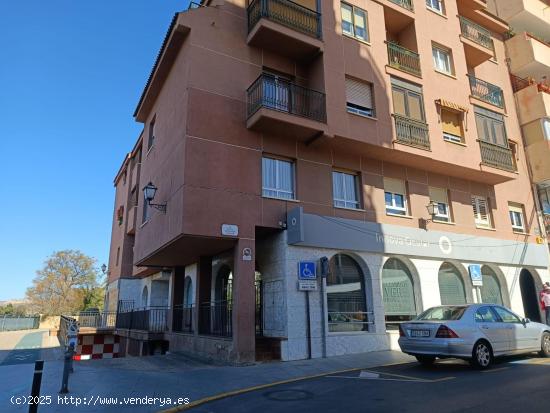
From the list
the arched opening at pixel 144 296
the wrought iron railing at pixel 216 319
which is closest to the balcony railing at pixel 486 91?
the wrought iron railing at pixel 216 319

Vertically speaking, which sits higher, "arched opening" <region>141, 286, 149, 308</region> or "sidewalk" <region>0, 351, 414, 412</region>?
"arched opening" <region>141, 286, 149, 308</region>

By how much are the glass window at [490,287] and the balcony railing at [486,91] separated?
318 inches

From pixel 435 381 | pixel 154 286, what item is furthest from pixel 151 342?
pixel 435 381

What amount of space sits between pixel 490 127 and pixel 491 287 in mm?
7407

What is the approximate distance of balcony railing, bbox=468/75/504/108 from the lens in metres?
19.4

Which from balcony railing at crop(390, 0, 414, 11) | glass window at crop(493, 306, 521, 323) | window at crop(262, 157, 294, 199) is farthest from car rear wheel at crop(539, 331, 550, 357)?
balcony railing at crop(390, 0, 414, 11)

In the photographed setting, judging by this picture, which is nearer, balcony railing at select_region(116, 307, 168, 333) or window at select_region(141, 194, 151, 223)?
window at select_region(141, 194, 151, 223)

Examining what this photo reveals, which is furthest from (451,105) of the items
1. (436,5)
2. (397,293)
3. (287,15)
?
(397,293)

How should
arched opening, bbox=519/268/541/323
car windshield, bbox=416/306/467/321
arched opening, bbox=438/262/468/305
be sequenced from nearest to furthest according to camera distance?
car windshield, bbox=416/306/467/321 < arched opening, bbox=438/262/468/305 < arched opening, bbox=519/268/541/323

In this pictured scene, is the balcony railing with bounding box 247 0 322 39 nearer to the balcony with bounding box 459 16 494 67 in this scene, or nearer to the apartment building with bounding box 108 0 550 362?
the apartment building with bounding box 108 0 550 362

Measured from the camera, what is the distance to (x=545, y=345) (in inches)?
437

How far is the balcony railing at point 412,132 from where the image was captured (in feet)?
50.3

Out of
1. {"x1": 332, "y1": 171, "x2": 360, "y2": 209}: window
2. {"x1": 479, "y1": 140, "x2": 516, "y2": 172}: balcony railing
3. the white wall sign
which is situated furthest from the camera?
{"x1": 479, "y1": 140, "x2": 516, "y2": 172}: balcony railing

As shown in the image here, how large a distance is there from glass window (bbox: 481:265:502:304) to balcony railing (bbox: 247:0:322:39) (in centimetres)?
1246
